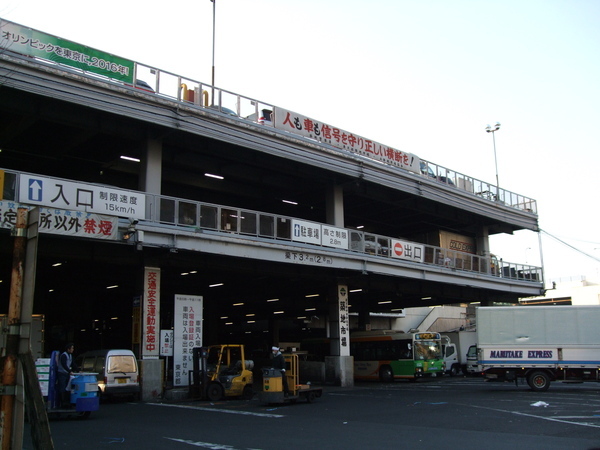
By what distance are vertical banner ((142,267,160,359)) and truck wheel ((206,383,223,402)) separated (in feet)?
9.23

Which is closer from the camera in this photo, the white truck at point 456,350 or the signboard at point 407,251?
the signboard at point 407,251

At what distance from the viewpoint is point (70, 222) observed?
20250mm

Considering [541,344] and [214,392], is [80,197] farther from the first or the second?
[541,344]

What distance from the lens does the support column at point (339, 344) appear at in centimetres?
3222

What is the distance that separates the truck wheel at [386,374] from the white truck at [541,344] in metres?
11.4

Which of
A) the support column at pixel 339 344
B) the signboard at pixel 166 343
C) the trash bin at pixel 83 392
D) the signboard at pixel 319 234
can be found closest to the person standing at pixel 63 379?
the trash bin at pixel 83 392

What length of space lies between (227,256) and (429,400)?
10.1 meters

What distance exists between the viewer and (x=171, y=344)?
2488 centimetres

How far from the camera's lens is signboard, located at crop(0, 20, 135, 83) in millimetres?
20172

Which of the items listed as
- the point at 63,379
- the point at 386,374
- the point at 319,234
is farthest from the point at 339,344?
the point at 63,379

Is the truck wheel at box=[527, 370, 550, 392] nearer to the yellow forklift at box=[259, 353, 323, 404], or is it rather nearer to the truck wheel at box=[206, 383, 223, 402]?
the yellow forklift at box=[259, 353, 323, 404]

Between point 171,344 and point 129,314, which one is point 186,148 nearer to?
point 171,344

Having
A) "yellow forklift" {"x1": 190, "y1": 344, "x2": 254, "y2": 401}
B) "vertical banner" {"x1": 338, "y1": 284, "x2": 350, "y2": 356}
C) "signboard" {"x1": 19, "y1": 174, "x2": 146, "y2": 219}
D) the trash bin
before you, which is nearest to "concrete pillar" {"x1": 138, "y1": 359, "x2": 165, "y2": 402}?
"yellow forklift" {"x1": 190, "y1": 344, "x2": 254, "y2": 401}

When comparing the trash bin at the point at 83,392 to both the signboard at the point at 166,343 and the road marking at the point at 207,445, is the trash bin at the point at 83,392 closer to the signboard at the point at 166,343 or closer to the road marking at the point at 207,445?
the road marking at the point at 207,445
